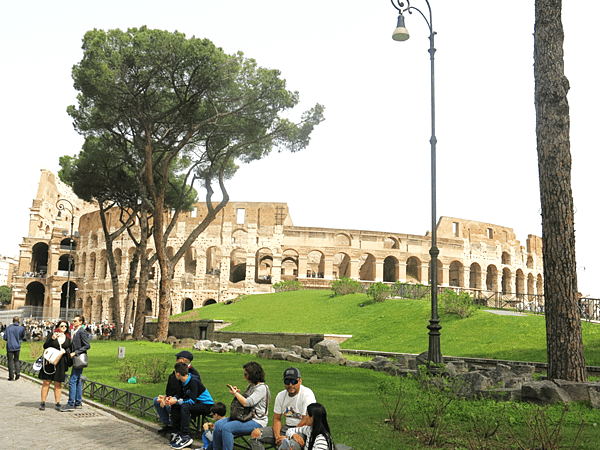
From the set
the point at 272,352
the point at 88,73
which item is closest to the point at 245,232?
the point at 88,73

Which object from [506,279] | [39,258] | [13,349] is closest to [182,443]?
[13,349]

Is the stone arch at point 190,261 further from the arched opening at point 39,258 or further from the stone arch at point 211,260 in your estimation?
the arched opening at point 39,258

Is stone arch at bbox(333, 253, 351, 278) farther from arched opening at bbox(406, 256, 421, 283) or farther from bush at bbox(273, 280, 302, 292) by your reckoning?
bush at bbox(273, 280, 302, 292)

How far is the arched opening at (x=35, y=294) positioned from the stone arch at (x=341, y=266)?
27519mm

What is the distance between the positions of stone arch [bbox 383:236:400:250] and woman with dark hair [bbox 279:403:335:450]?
34126 millimetres

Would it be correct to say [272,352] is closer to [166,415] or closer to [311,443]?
[166,415]

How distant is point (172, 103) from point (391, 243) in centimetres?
2262

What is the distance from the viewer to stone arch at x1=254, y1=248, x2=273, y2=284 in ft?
127

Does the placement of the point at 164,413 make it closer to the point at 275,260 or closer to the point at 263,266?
the point at 275,260

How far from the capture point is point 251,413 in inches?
178

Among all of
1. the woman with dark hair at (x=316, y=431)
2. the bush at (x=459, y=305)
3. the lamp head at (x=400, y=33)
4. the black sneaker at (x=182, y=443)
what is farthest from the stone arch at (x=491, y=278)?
the woman with dark hair at (x=316, y=431)

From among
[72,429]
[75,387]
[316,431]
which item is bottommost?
[72,429]

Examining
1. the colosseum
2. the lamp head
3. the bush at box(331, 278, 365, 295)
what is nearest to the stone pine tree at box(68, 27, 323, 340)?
the bush at box(331, 278, 365, 295)

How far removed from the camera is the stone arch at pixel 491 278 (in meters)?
39.7
